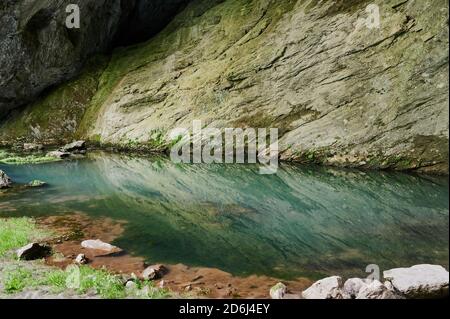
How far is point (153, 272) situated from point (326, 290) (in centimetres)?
394

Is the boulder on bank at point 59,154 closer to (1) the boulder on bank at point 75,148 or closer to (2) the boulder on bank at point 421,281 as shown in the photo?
(1) the boulder on bank at point 75,148

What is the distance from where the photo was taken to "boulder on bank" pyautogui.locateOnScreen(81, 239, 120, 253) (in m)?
11.4

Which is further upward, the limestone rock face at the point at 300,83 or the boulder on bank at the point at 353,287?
the limestone rock face at the point at 300,83

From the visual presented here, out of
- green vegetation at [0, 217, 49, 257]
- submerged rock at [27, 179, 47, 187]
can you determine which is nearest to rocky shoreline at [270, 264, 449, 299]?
green vegetation at [0, 217, 49, 257]

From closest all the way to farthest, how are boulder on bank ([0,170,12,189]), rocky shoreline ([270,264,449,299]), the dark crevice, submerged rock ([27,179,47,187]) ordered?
rocky shoreline ([270,264,449,299]), boulder on bank ([0,170,12,189]), submerged rock ([27,179,47,187]), the dark crevice

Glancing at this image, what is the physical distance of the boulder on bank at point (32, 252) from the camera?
10438 millimetres

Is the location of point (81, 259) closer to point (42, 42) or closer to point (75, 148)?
point (75, 148)

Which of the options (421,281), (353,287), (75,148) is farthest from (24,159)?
(421,281)

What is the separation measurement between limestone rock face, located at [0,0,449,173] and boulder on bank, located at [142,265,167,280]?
2003 centimetres

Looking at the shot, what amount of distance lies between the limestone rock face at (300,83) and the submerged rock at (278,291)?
64.6 feet

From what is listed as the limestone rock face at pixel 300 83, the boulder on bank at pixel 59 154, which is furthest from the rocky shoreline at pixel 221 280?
the boulder on bank at pixel 59 154

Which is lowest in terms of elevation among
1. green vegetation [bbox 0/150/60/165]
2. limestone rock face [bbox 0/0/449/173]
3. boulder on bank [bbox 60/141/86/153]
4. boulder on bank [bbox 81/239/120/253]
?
boulder on bank [bbox 81/239/120/253]

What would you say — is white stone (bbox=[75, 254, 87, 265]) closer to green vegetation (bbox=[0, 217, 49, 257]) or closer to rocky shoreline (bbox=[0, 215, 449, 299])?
rocky shoreline (bbox=[0, 215, 449, 299])

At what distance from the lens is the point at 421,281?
8656 millimetres
